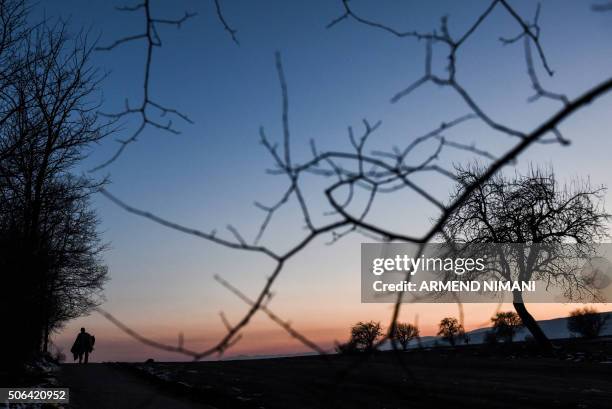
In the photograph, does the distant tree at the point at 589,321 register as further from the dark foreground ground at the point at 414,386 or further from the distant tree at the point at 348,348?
the distant tree at the point at 348,348

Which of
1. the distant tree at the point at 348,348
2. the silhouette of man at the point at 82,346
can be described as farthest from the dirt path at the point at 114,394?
the silhouette of man at the point at 82,346

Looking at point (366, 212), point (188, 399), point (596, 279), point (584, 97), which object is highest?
point (596, 279)

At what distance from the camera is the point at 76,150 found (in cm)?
1359

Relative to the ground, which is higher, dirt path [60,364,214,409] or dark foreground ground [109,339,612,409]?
dark foreground ground [109,339,612,409]

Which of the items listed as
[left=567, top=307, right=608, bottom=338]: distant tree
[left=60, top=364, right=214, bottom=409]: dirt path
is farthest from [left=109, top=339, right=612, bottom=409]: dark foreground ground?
[left=567, top=307, right=608, bottom=338]: distant tree

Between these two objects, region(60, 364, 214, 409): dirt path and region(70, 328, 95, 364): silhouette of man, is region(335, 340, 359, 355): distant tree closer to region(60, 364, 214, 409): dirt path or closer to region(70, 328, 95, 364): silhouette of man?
region(60, 364, 214, 409): dirt path

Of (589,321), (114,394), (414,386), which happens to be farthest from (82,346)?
(589,321)

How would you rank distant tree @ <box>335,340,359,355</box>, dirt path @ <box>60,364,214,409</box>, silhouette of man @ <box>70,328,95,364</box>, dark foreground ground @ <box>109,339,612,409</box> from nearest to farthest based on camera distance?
distant tree @ <box>335,340,359,355</box> < dark foreground ground @ <box>109,339,612,409</box> < dirt path @ <box>60,364,214,409</box> < silhouette of man @ <box>70,328,95,364</box>

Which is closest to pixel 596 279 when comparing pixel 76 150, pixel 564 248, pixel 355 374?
pixel 564 248

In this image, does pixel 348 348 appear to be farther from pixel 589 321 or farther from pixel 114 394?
pixel 589 321

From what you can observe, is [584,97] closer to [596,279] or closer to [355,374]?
[355,374]

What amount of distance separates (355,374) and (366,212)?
14.4 meters

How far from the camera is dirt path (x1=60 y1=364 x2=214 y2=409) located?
11.4 meters

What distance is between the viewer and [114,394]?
13.2 metres
